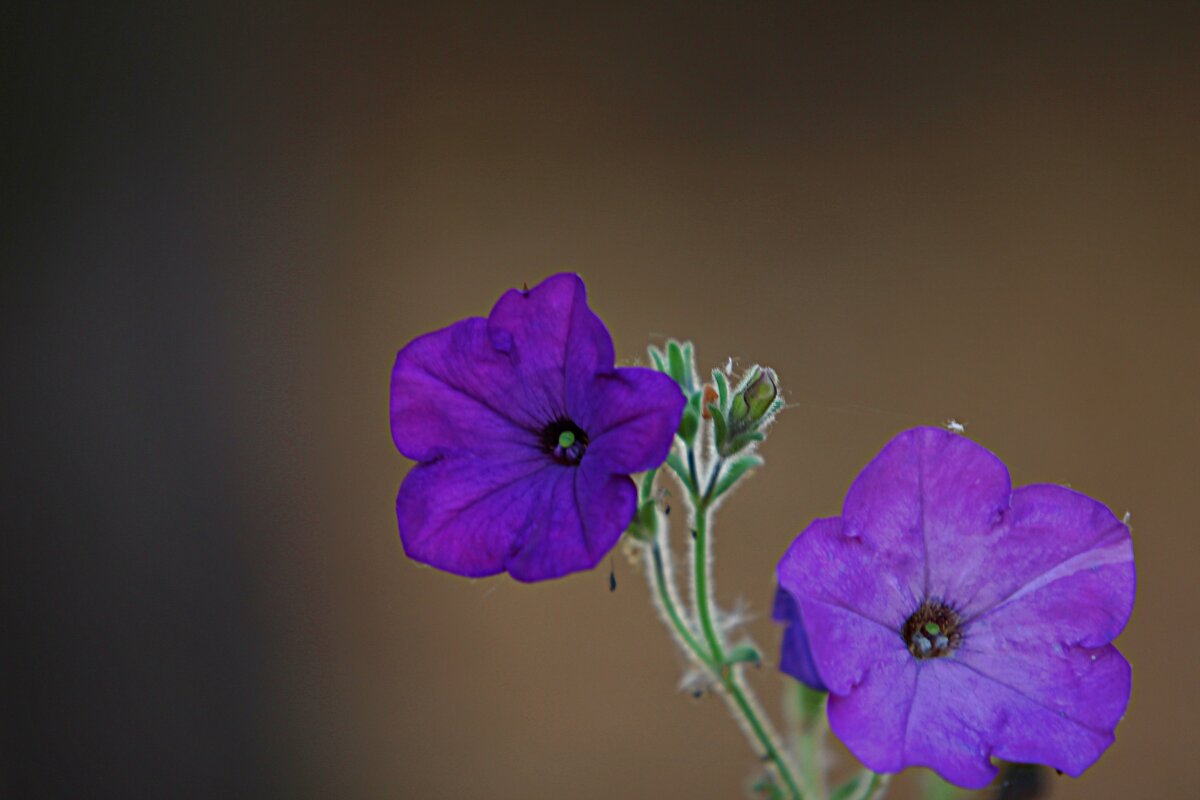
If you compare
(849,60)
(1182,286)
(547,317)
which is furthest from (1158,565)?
(547,317)

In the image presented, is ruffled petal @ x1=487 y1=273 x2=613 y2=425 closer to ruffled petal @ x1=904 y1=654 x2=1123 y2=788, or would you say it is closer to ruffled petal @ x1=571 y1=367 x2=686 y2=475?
ruffled petal @ x1=571 y1=367 x2=686 y2=475

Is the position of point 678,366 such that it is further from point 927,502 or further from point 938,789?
point 938,789

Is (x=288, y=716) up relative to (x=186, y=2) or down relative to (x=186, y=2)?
down

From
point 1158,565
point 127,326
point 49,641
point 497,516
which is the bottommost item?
point 1158,565

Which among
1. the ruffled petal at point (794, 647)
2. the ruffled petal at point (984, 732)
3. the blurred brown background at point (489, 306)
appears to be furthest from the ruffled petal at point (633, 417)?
the blurred brown background at point (489, 306)

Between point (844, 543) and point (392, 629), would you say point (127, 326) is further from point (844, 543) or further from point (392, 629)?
point (844, 543)

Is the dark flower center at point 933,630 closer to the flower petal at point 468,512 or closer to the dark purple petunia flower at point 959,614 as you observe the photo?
the dark purple petunia flower at point 959,614

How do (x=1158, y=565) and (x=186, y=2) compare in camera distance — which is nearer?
(x=1158, y=565)

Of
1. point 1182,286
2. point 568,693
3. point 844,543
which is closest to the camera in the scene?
point 844,543
